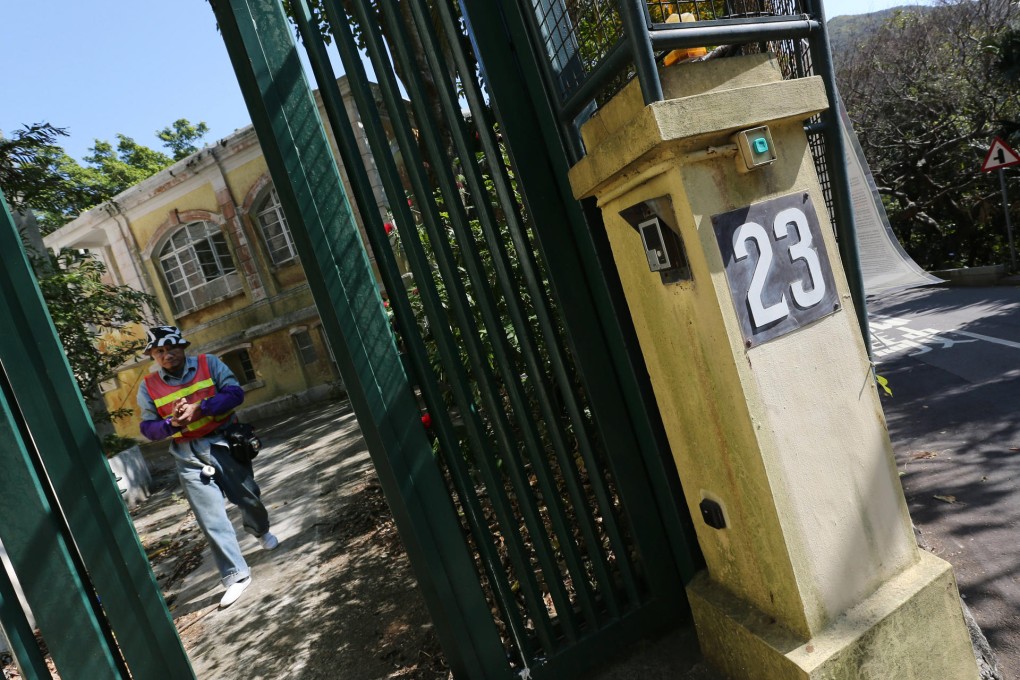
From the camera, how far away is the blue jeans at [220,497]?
4.06 meters

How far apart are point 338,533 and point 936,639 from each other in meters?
4.26

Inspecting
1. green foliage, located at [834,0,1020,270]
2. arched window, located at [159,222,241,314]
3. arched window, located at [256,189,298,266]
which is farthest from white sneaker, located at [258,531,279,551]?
green foliage, located at [834,0,1020,270]

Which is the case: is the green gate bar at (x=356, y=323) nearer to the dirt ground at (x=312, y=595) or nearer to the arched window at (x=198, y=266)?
the dirt ground at (x=312, y=595)

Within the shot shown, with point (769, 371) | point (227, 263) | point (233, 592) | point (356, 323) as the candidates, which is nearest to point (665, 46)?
point (769, 371)

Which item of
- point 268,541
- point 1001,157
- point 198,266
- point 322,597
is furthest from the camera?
point 198,266

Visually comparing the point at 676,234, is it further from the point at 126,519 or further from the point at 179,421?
the point at 179,421

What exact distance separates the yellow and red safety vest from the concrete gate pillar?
10.9 feet

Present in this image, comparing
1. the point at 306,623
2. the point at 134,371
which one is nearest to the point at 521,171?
the point at 306,623

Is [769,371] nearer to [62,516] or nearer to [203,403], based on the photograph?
[62,516]

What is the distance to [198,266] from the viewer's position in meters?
19.2

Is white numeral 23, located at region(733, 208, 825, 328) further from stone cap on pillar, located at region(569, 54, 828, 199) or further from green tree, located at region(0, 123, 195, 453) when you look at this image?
green tree, located at region(0, 123, 195, 453)

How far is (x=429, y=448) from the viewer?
212 centimetres

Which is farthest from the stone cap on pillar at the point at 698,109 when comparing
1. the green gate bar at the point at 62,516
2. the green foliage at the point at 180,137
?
the green foliage at the point at 180,137

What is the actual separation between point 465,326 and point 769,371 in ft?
3.36
